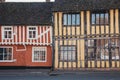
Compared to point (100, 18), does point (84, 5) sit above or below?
above

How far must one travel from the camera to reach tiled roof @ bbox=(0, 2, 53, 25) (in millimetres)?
29078

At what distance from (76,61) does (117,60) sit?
3.27 m

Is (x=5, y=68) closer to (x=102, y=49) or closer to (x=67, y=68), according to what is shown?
(x=67, y=68)

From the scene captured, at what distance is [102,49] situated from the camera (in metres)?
28.2

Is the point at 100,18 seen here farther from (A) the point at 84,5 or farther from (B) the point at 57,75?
(B) the point at 57,75

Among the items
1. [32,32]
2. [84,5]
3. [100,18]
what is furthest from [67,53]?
[84,5]

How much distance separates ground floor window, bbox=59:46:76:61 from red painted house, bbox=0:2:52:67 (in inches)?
42.4

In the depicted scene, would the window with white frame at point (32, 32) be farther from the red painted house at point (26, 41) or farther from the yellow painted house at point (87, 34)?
the yellow painted house at point (87, 34)

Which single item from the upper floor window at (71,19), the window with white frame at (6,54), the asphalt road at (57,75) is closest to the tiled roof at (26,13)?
the upper floor window at (71,19)

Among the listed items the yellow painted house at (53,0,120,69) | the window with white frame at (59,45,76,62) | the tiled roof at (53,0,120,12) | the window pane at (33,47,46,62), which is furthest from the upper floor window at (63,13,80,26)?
the window pane at (33,47,46,62)

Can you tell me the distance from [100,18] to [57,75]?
6.42m

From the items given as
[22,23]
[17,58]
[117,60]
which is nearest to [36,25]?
[22,23]

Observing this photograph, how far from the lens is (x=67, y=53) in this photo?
93.6ft

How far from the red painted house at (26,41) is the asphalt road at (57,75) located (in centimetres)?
161
